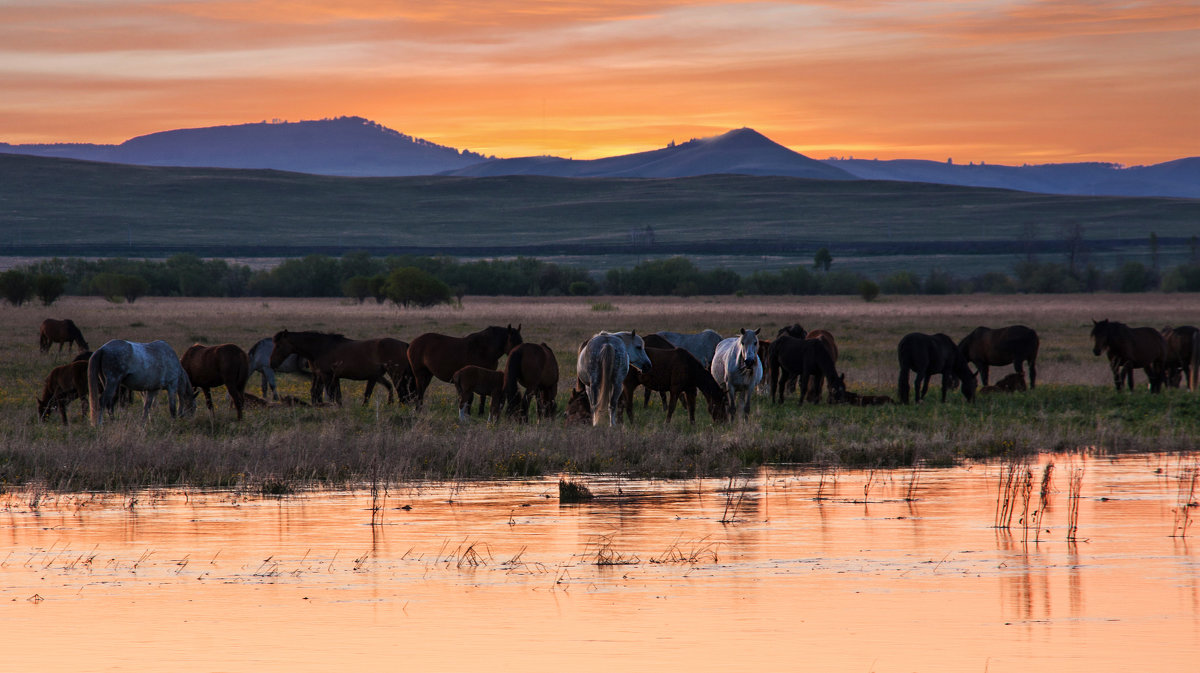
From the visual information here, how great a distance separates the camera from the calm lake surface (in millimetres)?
7684

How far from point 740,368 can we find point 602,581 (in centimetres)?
1097

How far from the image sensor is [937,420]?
1981 cm

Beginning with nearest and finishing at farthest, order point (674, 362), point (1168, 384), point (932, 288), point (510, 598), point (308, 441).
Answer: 1. point (510, 598)
2. point (308, 441)
3. point (674, 362)
4. point (1168, 384)
5. point (932, 288)

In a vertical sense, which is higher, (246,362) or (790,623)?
(246,362)

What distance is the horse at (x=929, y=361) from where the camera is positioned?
75.1 ft

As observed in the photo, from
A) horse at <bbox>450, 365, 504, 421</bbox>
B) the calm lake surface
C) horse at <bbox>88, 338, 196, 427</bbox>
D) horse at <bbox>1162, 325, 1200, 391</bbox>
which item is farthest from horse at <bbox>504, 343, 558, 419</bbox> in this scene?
horse at <bbox>1162, 325, 1200, 391</bbox>

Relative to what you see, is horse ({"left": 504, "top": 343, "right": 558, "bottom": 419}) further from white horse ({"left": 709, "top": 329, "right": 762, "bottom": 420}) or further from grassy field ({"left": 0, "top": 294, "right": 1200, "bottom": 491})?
white horse ({"left": 709, "top": 329, "right": 762, "bottom": 420})

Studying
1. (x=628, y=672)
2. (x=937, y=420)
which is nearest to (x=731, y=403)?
(x=937, y=420)

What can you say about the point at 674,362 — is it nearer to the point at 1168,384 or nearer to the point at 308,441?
the point at 308,441

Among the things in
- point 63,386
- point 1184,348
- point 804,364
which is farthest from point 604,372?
point 1184,348

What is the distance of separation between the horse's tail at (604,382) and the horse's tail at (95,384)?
658 cm

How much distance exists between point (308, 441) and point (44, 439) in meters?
3.27

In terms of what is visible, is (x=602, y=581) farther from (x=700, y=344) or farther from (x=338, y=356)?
(x=700, y=344)

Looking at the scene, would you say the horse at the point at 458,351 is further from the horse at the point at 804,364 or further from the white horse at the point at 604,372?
the horse at the point at 804,364
